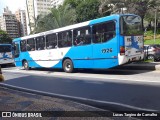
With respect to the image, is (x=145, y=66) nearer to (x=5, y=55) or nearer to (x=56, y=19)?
(x=56, y=19)

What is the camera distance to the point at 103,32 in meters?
12.3

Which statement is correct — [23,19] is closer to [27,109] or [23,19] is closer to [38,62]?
[38,62]

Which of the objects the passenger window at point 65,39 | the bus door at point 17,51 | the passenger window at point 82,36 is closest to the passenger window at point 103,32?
the passenger window at point 82,36

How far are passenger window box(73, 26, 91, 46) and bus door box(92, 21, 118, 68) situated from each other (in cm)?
40

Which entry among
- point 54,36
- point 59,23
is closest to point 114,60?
point 54,36

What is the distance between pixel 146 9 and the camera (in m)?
29.3

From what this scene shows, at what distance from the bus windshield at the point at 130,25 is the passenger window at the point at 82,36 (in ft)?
6.99

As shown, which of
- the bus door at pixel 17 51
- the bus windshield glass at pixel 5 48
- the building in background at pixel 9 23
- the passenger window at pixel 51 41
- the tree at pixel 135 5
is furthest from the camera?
the building in background at pixel 9 23

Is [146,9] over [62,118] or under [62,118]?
over

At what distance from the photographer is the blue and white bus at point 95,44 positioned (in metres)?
11.7

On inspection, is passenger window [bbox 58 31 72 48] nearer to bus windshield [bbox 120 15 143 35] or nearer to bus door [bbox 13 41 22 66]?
bus windshield [bbox 120 15 143 35]

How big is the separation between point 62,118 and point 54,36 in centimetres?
1175

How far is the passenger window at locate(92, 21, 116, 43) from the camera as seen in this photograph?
1186cm

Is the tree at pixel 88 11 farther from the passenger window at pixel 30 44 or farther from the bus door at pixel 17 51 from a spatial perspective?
the passenger window at pixel 30 44
